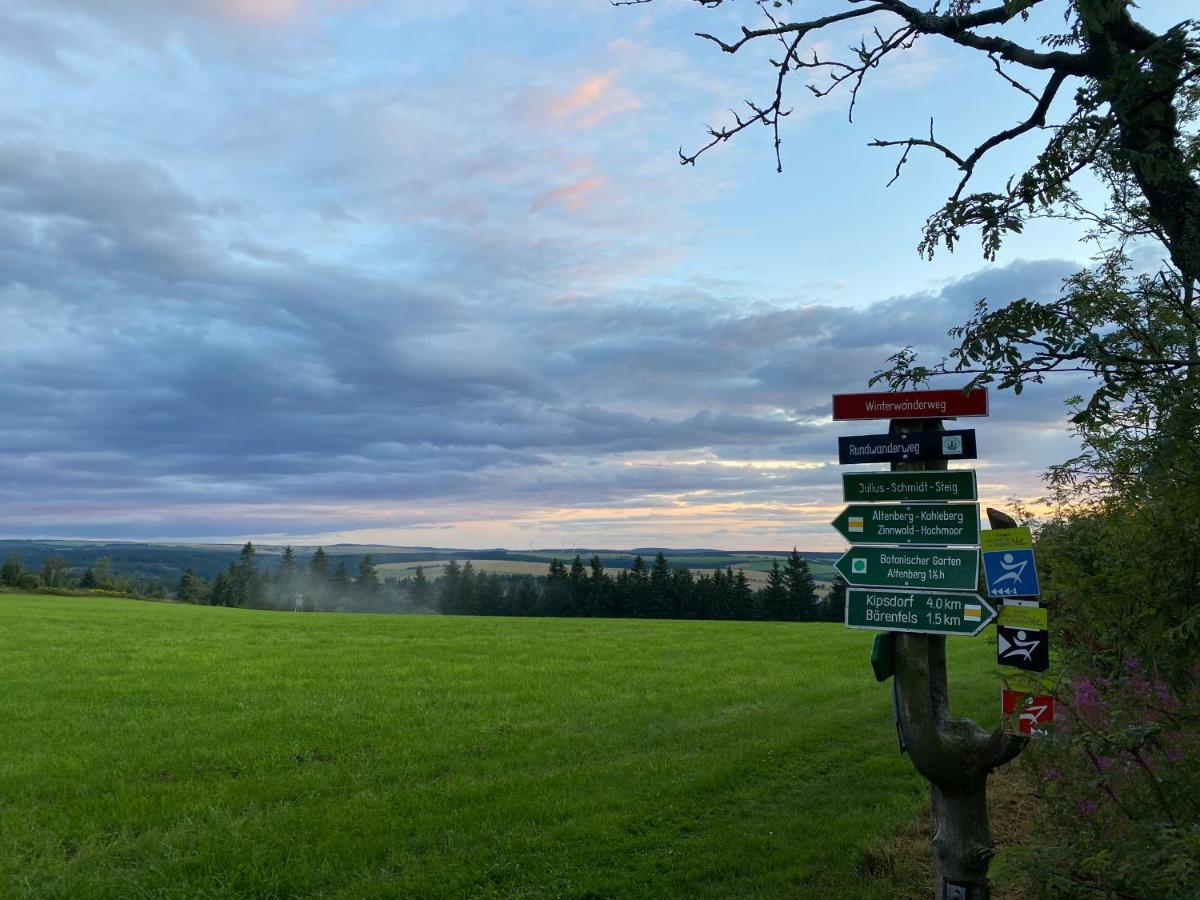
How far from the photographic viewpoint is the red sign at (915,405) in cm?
632

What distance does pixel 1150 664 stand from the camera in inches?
240

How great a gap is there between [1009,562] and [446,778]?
8.03m

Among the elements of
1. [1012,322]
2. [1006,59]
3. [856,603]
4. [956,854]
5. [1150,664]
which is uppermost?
[1006,59]

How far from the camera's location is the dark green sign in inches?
246

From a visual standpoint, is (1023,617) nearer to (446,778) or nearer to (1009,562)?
(1009,562)

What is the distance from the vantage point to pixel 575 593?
282 ft

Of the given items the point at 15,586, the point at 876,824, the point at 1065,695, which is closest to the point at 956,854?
the point at 1065,695

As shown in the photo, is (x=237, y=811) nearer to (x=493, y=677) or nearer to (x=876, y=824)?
(x=876, y=824)

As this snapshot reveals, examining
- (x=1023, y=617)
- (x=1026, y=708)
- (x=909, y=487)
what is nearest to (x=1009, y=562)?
(x=1023, y=617)

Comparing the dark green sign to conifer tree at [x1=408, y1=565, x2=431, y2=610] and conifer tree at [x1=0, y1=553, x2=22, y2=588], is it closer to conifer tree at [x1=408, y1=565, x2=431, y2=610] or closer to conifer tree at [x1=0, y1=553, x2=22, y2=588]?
conifer tree at [x1=0, y1=553, x2=22, y2=588]

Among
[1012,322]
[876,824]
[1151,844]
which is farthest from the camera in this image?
[876,824]

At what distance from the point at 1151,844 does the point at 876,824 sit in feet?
18.1

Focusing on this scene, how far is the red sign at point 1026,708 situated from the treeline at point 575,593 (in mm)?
65242

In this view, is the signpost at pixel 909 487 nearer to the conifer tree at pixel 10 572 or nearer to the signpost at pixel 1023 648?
the signpost at pixel 1023 648
